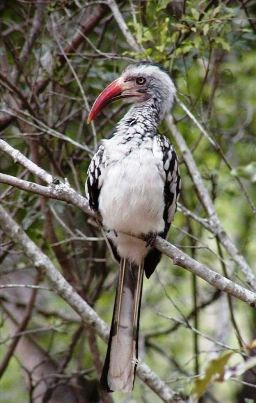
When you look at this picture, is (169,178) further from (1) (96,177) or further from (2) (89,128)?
(2) (89,128)

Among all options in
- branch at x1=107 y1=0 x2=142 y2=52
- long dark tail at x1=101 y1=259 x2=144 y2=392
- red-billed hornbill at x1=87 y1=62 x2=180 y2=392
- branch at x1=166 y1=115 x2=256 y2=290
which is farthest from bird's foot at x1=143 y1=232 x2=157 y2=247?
branch at x1=107 y1=0 x2=142 y2=52

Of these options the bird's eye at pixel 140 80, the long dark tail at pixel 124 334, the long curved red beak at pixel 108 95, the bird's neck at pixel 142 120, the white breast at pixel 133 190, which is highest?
the bird's eye at pixel 140 80

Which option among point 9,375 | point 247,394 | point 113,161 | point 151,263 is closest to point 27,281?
point 9,375

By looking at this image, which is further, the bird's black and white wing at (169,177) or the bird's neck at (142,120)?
the bird's neck at (142,120)

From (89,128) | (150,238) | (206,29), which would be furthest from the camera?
(89,128)

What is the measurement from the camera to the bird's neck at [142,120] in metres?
3.33

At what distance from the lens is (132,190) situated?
10.2ft

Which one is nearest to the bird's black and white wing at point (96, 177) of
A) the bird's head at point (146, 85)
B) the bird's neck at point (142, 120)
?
the bird's neck at point (142, 120)

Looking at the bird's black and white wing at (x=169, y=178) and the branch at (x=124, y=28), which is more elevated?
the branch at (x=124, y=28)

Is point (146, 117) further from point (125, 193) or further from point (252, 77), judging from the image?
point (252, 77)

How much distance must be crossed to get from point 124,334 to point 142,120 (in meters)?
0.93

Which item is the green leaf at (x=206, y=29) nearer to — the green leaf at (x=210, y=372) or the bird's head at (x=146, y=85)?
the bird's head at (x=146, y=85)

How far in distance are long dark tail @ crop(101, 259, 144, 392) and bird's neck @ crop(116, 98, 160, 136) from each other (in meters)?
0.60

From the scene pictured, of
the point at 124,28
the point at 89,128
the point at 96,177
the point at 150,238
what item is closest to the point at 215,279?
the point at 150,238
